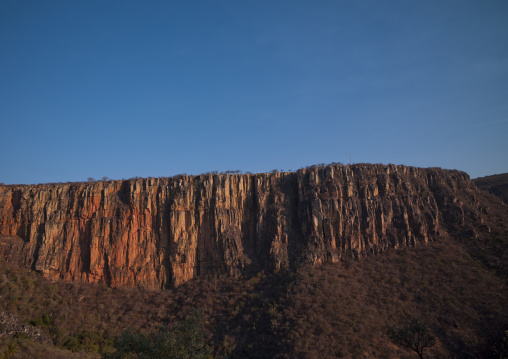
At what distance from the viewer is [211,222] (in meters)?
55.9

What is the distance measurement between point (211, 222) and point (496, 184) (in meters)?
59.0

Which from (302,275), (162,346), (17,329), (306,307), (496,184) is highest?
(496,184)

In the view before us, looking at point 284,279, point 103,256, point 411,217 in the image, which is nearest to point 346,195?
point 411,217

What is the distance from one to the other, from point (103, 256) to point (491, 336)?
46587mm

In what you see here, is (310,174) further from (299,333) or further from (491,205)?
(491,205)

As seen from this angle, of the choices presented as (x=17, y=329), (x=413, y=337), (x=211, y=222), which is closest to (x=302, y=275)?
(x=211, y=222)

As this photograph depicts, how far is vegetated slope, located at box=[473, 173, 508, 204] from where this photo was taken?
74.4 m

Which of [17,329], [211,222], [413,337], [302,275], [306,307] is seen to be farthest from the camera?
[211,222]

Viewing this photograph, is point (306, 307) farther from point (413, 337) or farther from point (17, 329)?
point (17, 329)

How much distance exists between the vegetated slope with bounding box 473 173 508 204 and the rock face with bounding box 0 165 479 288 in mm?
20866

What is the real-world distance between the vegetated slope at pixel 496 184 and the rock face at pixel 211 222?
68.5ft

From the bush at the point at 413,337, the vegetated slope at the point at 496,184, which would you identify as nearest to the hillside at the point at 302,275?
the bush at the point at 413,337

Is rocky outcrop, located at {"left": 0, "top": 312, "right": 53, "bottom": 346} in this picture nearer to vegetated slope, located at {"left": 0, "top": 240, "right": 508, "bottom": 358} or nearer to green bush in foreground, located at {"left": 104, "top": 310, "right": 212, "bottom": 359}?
vegetated slope, located at {"left": 0, "top": 240, "right": 508, "bottom": 358}

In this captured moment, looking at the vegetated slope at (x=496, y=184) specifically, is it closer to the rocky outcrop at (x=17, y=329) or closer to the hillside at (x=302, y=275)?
the hillside at (x=302, y=275)
